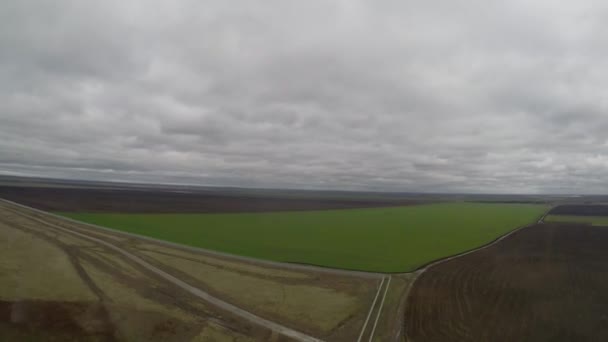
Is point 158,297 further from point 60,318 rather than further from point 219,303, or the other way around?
point 60,318

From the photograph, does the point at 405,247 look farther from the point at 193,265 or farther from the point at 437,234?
the point at 193,265

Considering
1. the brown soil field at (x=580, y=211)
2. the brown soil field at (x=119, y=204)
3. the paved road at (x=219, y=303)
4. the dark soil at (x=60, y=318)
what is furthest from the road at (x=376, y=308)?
the brown soil field at (x=580, y=211)

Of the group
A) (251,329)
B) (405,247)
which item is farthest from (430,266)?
(251,329)

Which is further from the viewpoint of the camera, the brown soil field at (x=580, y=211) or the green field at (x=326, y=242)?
the brown soil field at (x=580, y=211)

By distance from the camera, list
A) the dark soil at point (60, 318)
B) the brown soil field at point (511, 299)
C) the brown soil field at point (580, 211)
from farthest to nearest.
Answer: the brown soil field at point (580, 211) → the brown soil field at point (511, 299) → the dark soil at point (60, 318)

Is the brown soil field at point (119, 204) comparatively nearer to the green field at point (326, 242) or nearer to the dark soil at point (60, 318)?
the green field at point (326, 242)

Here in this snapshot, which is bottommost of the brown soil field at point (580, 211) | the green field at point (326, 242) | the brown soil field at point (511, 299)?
the green field at point (326, 242)

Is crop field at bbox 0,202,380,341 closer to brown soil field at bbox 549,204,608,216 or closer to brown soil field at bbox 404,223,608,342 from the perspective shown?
brown soil field at bbox 404,223,608,342

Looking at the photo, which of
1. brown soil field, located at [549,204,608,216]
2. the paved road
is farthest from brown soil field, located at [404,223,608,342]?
brown soil field, located at [549,204,608,216]
